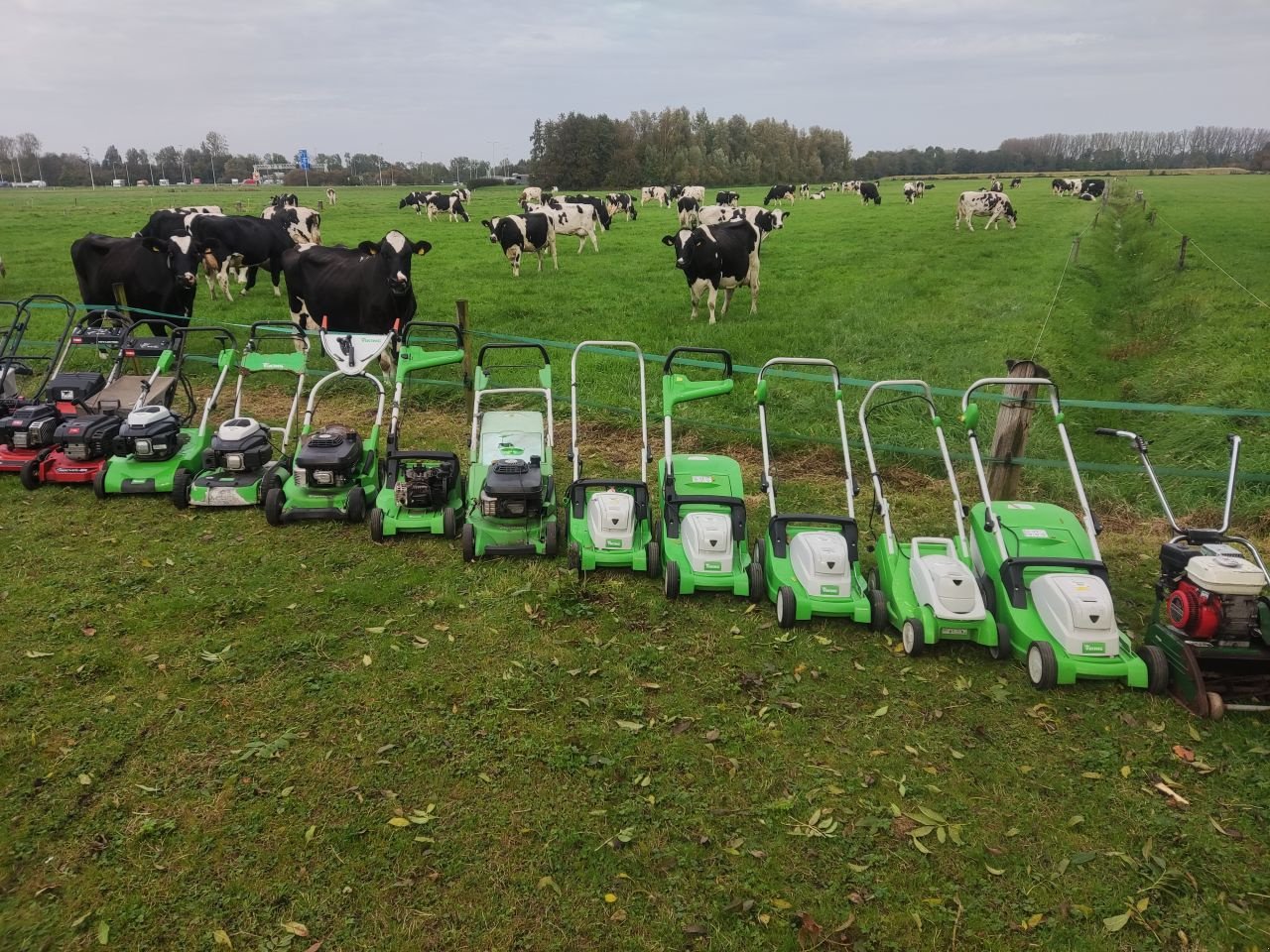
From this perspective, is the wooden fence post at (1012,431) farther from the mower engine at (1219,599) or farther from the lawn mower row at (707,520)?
the mower engine at (1219,599)

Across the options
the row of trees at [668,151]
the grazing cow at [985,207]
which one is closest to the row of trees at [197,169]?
the row of trees at [668,151]

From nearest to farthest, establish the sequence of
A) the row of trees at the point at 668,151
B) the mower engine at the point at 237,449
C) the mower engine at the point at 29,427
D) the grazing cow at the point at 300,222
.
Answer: the mower engine at the point at 237,449 → the mower engine at the point at 29,427 → the grazing cow at the point at 300,222 → the row of trees at the point at 668,151

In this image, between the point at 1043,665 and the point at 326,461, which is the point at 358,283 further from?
the point at 1043,665

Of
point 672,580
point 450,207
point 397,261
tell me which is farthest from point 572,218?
point 672,580

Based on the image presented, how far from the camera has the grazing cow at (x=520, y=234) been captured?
20.7 meters

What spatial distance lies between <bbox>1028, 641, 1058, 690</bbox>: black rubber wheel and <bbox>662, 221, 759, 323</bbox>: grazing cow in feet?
33.3

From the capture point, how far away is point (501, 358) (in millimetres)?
12312

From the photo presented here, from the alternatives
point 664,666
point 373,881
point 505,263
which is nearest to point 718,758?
point 664,666

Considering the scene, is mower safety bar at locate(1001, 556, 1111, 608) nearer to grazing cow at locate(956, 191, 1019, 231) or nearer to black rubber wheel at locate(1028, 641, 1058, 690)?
black rubber wheel at locate(1028, 641, 1058, 690)

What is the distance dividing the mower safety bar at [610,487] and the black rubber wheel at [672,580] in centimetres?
65

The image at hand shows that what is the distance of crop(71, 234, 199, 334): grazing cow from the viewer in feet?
42.4

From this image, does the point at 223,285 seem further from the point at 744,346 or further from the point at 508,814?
the point at 508,814

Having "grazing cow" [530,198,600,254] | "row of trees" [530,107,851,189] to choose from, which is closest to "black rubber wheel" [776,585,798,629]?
"grazing cow" [530,198,600,254]

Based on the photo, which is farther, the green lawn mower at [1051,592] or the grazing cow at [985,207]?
the grazing cow at [985,207]
